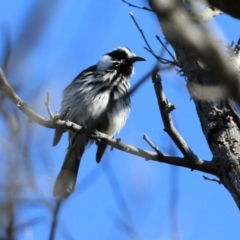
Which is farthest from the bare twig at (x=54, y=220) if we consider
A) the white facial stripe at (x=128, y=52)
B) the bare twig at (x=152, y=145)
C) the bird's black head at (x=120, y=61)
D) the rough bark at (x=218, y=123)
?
the white facial stripe at (x=128, y=52)

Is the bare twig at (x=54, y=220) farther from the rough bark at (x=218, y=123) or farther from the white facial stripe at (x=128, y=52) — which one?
the white facial stripe at (x=128, y=52)

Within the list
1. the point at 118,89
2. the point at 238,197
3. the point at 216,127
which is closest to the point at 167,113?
the point at 216,127

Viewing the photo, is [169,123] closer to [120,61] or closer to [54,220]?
[54,220]

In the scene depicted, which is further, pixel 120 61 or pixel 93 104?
pixel 120 61

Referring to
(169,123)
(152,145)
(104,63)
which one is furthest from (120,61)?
(169,123)

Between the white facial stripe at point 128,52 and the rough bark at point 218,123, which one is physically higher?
the white facial stripe at point 128,52

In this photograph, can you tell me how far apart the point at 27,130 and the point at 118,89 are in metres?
4.40

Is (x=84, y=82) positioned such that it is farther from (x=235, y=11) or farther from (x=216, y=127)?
(x=235, y=11)

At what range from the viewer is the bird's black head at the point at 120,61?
7195mm

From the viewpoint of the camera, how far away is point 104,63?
7281 mm

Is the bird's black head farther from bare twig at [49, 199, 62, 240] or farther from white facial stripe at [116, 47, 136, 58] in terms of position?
bare twig at [49, 199, 62, 240]

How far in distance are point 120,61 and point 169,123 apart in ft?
12.7

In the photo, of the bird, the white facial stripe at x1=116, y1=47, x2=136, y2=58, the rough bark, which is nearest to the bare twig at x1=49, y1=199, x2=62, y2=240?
the rough bark

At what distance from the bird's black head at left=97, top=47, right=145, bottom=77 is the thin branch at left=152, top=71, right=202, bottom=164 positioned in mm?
3363
